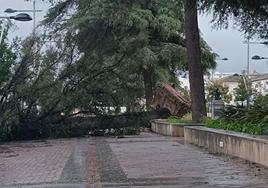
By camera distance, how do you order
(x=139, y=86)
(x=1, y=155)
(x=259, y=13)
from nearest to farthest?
1. (x=259, y=13)
2. (x=1, y=155)
3. (x=139, y=86)

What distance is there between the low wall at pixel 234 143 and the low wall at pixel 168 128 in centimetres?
595

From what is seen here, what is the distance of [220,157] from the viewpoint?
17750mm

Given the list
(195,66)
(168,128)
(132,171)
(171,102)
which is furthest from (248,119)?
(171,102)

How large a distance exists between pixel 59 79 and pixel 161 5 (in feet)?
40.7

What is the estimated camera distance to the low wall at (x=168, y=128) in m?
30.6

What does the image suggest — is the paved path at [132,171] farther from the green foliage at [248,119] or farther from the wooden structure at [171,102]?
the wooden structure at [171,102]

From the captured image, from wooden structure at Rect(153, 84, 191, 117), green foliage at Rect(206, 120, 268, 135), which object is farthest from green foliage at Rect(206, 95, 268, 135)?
wooden structure at Rect(153, 84, 191, 117)

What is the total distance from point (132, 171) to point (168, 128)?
732 inches

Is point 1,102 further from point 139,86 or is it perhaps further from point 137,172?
point 137,172

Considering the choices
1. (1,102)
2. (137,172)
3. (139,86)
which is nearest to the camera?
(137,172)

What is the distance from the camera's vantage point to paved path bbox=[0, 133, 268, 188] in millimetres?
12227

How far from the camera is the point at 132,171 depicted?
14367 millimetres

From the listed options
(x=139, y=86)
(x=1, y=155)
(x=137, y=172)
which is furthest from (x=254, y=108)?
(x=139, y=86)

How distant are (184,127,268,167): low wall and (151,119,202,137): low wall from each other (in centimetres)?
595
